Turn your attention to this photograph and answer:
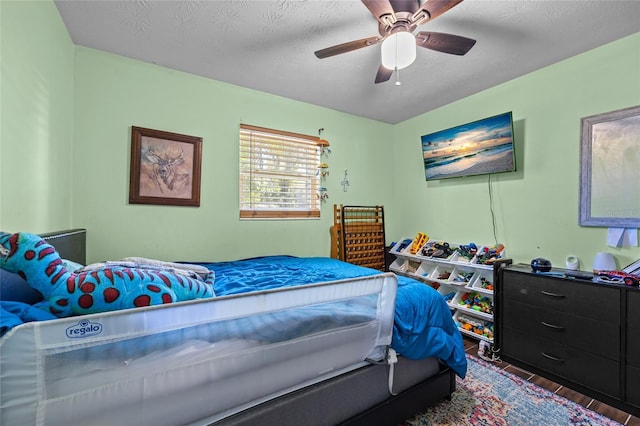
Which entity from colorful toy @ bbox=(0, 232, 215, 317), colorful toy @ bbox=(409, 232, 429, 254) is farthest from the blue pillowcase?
colorful toy @ bbox=(409, 232, 429, 254)

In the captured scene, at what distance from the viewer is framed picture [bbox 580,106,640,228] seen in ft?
6.45

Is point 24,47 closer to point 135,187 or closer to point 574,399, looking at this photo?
point 135,187

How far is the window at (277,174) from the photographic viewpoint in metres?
2.88

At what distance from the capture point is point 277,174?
3.07 meters

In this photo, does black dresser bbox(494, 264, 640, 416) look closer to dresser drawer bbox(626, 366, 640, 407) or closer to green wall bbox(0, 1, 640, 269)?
dresser drawer bbox(626, 366, 640, 407)

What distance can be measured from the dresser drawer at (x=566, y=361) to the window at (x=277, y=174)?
7.35 ft

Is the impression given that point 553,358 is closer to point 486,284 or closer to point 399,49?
point 486,284

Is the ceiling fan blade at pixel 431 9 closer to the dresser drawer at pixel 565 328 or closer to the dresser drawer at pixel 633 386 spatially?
the dresser drawer at pixel 565 328

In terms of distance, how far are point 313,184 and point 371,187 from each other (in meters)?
0.90

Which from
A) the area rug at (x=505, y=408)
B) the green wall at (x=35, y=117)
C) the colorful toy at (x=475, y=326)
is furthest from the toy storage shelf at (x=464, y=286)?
the green wall at (x=35, y=117)

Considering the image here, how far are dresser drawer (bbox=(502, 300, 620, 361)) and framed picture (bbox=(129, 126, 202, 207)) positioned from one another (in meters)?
2.95

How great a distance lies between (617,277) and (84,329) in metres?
2.80

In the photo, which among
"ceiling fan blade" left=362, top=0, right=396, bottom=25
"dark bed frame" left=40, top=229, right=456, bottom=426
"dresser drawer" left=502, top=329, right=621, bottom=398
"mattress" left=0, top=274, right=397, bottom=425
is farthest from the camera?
"dresser drawer" left=502, top=329, right=621, bottom=398

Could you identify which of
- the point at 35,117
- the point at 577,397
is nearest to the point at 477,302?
the point at 577,397
